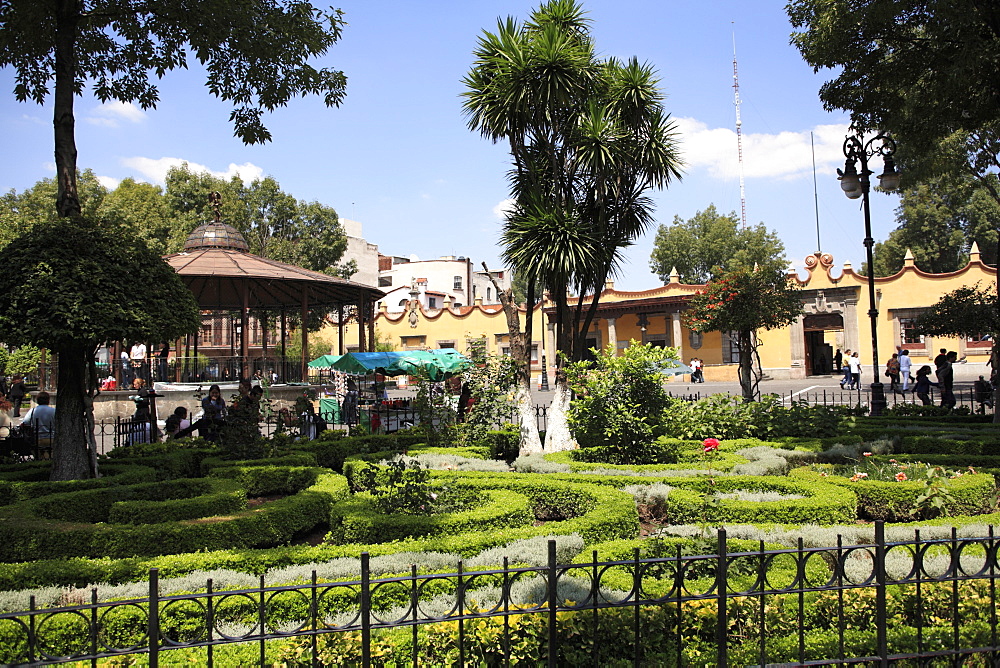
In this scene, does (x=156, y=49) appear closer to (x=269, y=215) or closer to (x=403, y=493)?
(x=403, y=493)

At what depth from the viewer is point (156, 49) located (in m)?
10.3

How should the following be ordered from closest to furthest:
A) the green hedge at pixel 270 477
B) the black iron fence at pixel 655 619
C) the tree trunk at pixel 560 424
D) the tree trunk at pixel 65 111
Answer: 1. the black iron fence at pixel 655 619
2. the tree trunk at pixel 65 111
3. the green hedge at pixel 270 477
4. the tree trunk at pixel 560 424

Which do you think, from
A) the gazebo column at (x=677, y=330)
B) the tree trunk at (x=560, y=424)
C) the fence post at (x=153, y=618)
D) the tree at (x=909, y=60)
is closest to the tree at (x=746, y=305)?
the tree at (x=909, y=60)

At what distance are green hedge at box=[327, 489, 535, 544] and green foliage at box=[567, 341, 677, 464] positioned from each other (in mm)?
2998

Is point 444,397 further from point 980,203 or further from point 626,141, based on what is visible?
point 980,203

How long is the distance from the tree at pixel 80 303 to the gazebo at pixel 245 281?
7.86 m

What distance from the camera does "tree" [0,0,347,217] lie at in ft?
27.5

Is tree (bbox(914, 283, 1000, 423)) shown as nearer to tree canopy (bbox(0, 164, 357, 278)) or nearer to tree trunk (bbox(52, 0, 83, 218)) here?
tree trunk (bbox(52, 0, 83, 218))

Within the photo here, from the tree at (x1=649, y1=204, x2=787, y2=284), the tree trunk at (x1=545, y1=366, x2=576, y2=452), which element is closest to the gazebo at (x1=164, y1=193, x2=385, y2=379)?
the tree trunk at (x1=545, y1=366, x2=576, y2=452)

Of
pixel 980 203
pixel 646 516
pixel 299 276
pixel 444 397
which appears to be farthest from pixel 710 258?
pixel 646 516

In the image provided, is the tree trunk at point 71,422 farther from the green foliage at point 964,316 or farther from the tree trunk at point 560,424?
the green foliage at point 964,316

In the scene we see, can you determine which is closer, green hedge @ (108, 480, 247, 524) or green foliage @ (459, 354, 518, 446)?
green hedge @ (108, 480, 247, 524)

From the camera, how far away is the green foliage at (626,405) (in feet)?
31.2

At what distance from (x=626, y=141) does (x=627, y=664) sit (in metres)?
9.36
